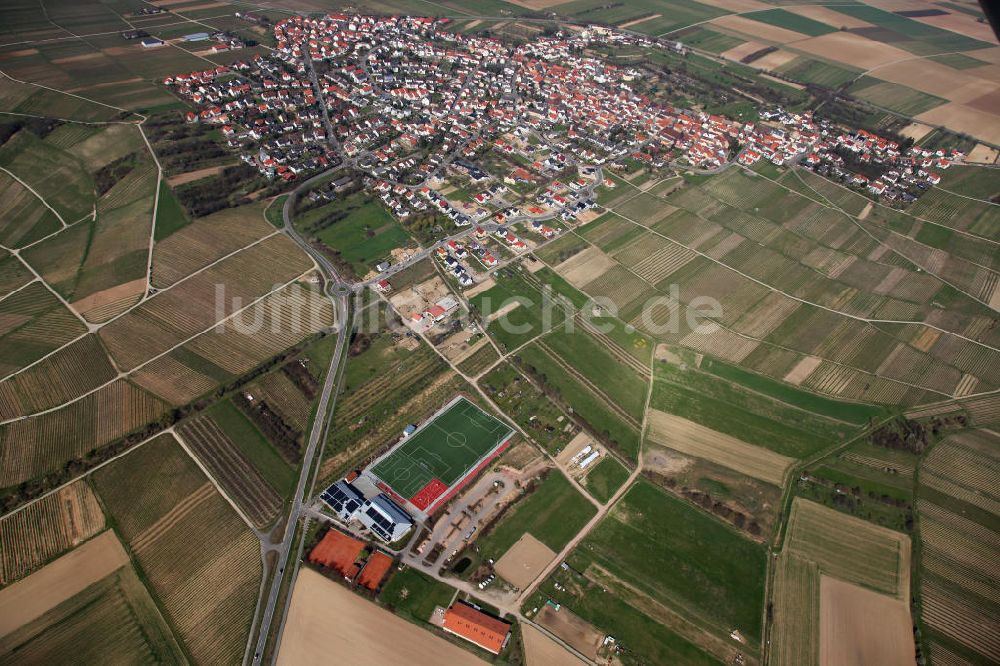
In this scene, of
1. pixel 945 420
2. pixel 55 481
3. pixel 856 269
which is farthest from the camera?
pixel 856 269

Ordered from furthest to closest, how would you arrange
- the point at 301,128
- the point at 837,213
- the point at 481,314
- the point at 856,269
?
the point at 301,128 < the point at 837,213 < the point at 856,269 < the point at 481,314

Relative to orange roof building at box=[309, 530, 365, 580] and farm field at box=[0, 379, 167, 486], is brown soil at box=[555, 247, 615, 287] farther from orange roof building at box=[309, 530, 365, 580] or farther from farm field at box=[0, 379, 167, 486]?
farm field at box=[0, 379, 167, 486]

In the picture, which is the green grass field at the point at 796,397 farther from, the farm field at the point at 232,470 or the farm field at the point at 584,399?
the farm field at the point at 232,470

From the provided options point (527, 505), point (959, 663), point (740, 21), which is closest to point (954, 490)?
point (959, 663)

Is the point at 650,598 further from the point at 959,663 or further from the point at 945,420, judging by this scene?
the point at 945,420

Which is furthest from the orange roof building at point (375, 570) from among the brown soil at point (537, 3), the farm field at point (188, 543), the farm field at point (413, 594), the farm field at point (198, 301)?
the brown soil at point (537, 3)

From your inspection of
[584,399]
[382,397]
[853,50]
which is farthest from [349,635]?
[853,50]

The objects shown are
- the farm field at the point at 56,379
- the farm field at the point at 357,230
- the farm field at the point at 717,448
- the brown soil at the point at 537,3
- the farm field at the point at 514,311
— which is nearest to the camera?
the farm field at the point at 717,448
